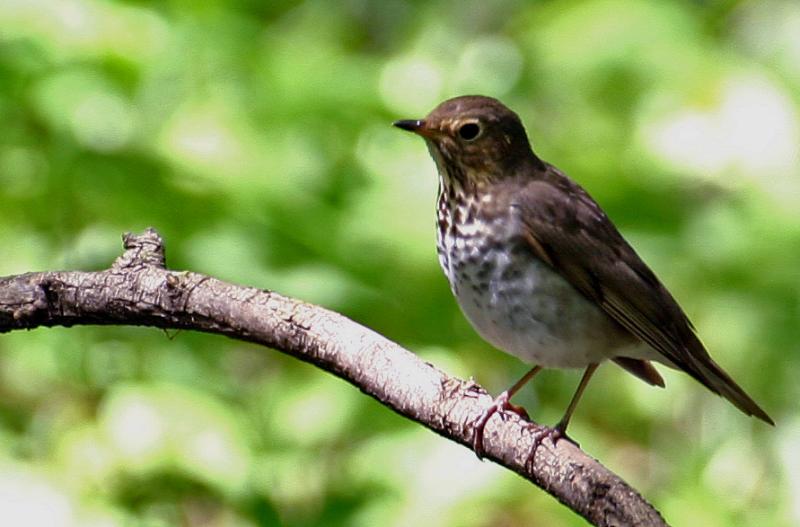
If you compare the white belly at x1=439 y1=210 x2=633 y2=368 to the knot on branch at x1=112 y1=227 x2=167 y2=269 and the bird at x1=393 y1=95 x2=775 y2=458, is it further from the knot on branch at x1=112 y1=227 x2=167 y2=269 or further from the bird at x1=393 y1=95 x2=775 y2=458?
the knot on branch at x1=112 y1=227 x2=167 y2=269

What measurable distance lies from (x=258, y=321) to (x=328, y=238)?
1.31 m

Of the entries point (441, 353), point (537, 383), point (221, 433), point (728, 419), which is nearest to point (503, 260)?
point (441, 353)

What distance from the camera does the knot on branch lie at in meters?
3.18

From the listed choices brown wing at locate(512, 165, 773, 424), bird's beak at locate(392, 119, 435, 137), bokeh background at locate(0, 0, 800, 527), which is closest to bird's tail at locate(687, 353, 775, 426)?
brown wing at locate(512, 165, 773, 424)

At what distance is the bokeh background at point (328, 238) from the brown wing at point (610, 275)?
1.63 ft

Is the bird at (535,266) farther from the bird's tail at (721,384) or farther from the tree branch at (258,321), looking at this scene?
the tree branch at (258,321)

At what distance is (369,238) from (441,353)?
1.53 ft

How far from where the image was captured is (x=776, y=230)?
4.91m

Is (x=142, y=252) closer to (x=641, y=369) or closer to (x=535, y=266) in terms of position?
A: (x=535, y=266)

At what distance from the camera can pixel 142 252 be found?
10.6 feet

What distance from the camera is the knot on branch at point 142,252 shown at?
3182 mm

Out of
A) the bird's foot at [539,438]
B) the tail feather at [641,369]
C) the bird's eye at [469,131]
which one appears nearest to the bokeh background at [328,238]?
the tail feather at [641,369]

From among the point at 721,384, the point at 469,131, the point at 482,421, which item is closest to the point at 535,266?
the point at 469,131

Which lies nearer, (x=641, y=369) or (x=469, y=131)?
(x=469, y=131)
